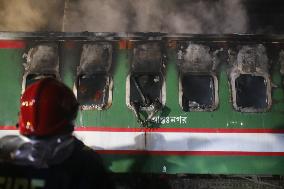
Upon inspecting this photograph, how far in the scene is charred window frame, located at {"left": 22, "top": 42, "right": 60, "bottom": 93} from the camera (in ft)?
21.8

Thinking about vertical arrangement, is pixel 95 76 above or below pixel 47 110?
above

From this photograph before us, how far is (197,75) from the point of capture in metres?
6.54

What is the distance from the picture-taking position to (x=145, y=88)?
21.3ft

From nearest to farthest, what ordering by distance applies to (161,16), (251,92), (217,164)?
(217,164)
(251,92)
(161,16)

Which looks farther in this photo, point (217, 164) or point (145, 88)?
point (145, 88)

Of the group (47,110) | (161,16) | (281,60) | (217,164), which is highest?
(161,16)

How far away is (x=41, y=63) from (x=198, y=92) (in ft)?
8.59

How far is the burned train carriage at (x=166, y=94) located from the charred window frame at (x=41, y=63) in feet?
0.05

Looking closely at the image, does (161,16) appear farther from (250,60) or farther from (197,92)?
(197,92)

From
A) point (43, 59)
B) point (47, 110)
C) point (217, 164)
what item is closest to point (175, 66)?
point (217, 164)

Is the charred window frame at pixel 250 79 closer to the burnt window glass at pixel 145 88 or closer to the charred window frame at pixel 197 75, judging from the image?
the charred window frame at pixel 197 75

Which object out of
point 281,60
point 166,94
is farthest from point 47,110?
point 281,60

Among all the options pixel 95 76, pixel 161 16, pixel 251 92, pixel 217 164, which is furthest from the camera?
pixel 161 16

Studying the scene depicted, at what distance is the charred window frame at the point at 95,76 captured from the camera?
649 cm
